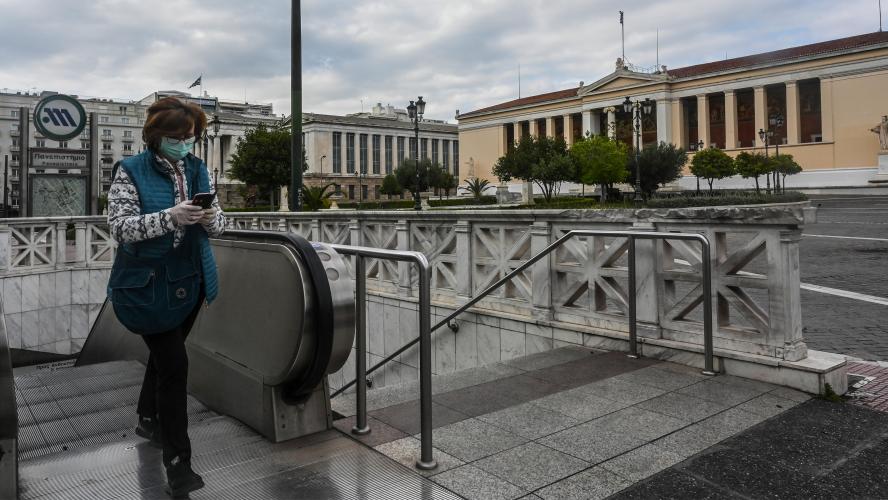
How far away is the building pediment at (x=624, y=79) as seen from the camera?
233 feet

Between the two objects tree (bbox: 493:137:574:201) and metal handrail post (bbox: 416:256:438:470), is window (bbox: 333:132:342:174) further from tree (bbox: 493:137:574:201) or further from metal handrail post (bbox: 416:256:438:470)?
metal handrail post (bbox: 416:256:438:470)

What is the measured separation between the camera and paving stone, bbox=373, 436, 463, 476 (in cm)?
330

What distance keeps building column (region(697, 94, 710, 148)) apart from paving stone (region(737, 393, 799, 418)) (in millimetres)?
71293

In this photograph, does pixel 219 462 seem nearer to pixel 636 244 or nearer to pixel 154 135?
pixel 154 135

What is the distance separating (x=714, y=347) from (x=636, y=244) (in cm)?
117

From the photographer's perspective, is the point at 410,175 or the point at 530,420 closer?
the point at 530,420

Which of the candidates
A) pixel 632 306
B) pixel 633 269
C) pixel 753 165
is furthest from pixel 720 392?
pixel 753 165

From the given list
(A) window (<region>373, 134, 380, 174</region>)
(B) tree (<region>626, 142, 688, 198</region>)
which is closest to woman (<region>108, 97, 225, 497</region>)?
(B) tree (<region>626, 142, 688, 198</region>)

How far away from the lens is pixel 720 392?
14.9ft

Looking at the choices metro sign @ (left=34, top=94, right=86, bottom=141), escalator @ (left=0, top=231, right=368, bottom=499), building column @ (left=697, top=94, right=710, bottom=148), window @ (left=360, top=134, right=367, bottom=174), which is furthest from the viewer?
window @ (left=360, top=134, right=367, bottom=174)

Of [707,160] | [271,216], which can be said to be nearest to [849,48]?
[707,160]

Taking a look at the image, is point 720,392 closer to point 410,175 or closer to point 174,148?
point 174,148

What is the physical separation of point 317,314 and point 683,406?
2.60 meters

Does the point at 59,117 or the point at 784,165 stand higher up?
the point at 784,165
